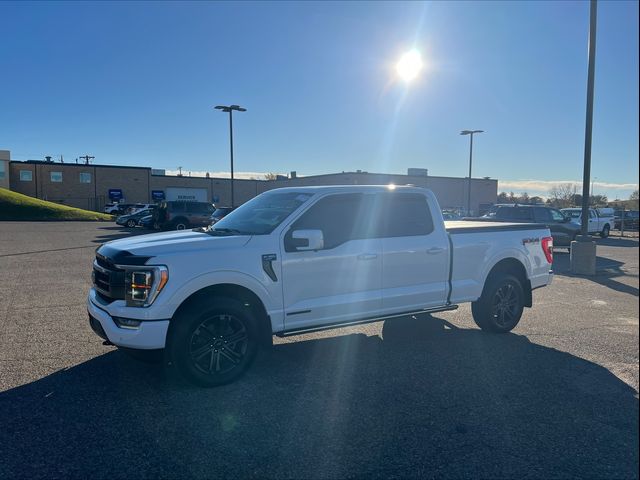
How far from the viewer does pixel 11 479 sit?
3.14m

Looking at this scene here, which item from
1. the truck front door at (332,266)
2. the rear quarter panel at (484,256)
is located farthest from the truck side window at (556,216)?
the truck front door at (332,266)

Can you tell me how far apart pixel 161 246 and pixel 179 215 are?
934 inches

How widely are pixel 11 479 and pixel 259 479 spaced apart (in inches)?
62.7

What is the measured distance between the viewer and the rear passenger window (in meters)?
5.86

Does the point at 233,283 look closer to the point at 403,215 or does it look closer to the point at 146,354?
the point at 146,354

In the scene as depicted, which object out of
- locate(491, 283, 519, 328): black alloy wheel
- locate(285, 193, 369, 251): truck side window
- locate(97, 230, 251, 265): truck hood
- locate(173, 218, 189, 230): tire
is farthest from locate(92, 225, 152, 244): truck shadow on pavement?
locate(491, 283, 519, 328): black alloy wheel

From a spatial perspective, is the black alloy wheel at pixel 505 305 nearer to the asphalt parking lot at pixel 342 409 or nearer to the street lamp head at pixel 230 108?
the asphalt parking lot at pixel 342 409

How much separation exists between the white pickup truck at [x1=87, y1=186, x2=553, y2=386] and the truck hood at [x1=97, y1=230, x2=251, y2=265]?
1cm

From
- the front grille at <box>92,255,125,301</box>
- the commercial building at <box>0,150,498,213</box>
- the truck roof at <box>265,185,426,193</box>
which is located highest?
the commercial building at <box>0,150,498,213</box>

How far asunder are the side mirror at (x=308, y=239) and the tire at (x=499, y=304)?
2.83 meters

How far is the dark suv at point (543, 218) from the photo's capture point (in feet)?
59.8

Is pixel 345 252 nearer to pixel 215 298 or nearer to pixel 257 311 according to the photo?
pixel 257 311

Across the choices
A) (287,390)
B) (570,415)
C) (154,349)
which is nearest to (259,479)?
(287,390)

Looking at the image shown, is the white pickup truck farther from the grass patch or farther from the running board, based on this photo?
the grass patch
